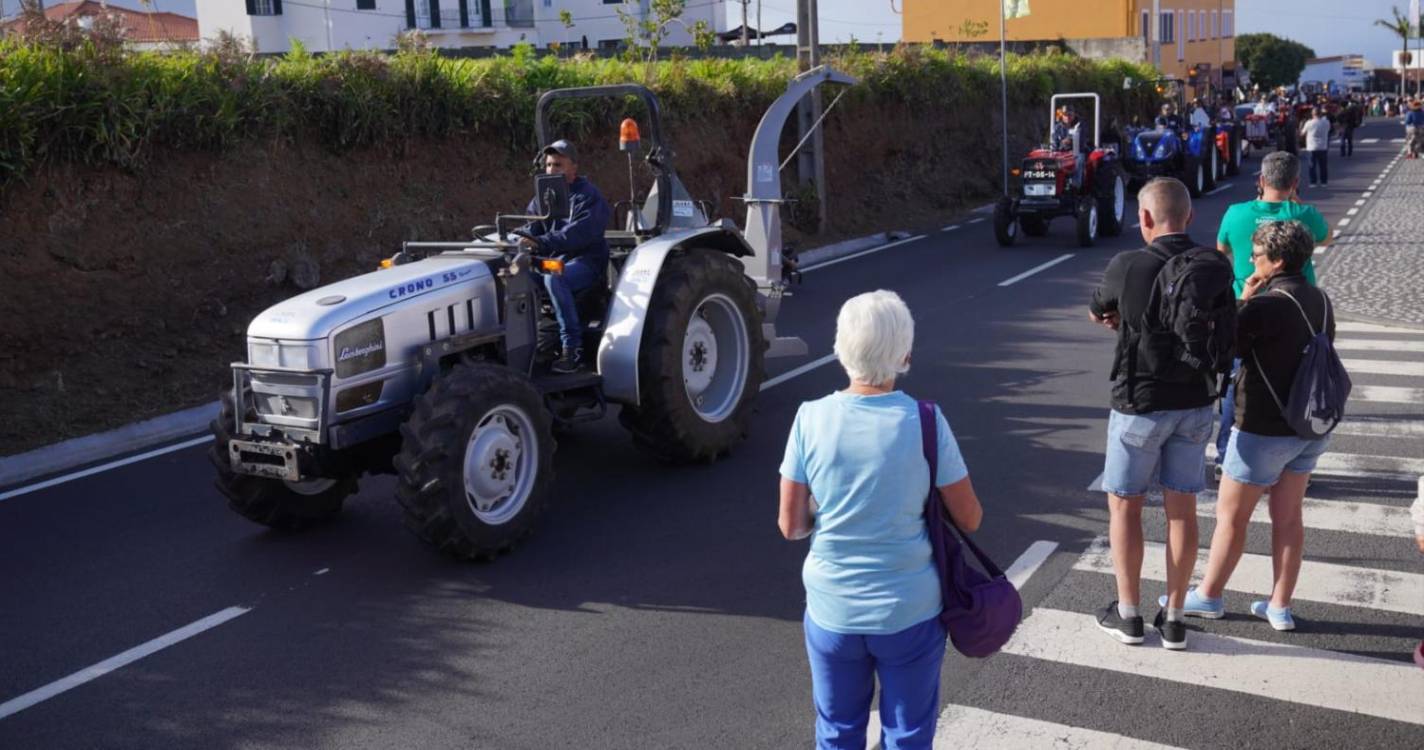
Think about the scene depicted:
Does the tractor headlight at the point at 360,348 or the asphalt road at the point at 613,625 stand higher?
the tractor headlight at the point at 360,348

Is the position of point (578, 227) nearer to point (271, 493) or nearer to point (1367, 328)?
point (271, 493)

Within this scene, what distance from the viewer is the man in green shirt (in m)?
6.64

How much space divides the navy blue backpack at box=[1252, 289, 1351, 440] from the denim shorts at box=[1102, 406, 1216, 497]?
31cm

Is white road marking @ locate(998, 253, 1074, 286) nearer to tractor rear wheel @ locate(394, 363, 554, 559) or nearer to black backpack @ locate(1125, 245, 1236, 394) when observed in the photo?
tractor rear wheel @ locate(394, 363, 554, 559)

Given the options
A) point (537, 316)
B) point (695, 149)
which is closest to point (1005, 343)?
point (537, 316)

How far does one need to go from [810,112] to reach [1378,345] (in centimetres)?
1250

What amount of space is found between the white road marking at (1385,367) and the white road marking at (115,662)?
28.4 feet

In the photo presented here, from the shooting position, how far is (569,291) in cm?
784

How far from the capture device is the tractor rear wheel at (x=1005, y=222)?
19953 millimetres

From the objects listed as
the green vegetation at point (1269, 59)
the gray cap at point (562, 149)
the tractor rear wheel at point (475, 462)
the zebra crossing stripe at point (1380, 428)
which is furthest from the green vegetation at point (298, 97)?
the green vegetation at point (1269, 59)

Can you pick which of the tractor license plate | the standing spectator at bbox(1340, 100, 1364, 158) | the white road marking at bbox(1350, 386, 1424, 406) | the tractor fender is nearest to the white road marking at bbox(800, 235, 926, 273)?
the white road marking at bbox(1350, 386, 1424, 406)

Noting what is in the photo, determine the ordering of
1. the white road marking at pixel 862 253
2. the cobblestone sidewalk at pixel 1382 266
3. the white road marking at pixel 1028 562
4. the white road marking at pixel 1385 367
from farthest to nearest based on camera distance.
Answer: the white road marking at pixel 862 253 < the cobblestone sidewalk at pixel 1382 266 < the white road marking at pixel 1385 367 < the white road marking at pixel 1028 562

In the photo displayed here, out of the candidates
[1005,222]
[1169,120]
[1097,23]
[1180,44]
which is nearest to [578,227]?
[1005,222]

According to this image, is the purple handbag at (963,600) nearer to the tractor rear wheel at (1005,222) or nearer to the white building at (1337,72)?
the tractor rear wheel at (1005,222)
